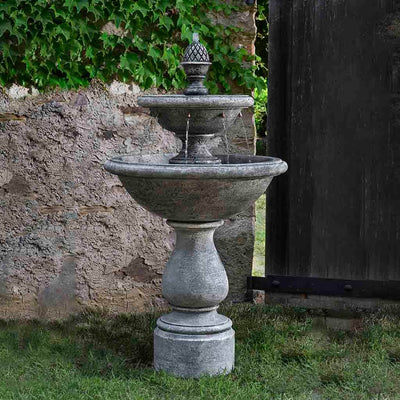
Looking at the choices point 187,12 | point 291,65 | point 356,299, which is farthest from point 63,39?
point 356,299

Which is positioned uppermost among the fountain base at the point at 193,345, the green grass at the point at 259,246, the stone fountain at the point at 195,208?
the stone fountain at the point at 195,208

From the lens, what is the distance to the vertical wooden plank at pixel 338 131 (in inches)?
195

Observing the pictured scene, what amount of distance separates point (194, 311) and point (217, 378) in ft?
1.12

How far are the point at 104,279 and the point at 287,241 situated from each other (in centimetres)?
119

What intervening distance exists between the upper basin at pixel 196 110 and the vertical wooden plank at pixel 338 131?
4.01 ft

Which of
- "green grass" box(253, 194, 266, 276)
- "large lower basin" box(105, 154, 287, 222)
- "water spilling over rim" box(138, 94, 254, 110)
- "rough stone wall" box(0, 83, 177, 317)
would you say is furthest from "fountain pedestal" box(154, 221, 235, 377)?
"green grass" box(253, 194, 266, 276)

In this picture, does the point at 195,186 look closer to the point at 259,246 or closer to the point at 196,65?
the point at 196,65

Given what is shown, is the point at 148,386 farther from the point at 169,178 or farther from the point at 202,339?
the point at 169,178

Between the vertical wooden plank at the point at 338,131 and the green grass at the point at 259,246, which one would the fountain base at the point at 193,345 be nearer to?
the vertical wooden plank at the point at 338,131

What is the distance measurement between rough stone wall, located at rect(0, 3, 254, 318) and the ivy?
11 centimetres

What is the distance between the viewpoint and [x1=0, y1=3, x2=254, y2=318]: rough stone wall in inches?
186

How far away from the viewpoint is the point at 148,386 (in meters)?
3.81

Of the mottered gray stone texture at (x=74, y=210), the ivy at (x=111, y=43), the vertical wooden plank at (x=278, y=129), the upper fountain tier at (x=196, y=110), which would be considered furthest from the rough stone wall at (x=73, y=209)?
the upper fountain tier at (x=196, y=110)

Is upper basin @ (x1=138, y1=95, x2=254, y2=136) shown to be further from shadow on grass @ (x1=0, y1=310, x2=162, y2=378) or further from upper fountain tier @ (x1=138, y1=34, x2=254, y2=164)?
shadow on grass @ (x1=0, y1=310, x2=162, y2=378)
